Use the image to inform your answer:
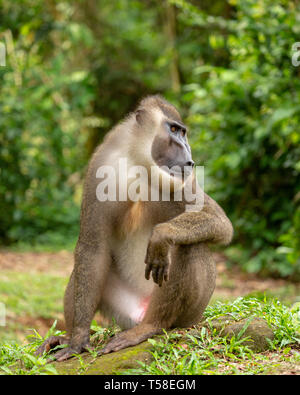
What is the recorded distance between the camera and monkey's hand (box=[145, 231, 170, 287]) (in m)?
3.25

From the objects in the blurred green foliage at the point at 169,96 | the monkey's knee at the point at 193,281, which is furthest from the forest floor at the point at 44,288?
the monkey's knee at the point at 193,281

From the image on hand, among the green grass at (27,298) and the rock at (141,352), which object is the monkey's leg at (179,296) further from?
the green grass at (27,298)

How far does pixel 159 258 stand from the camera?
3.27 meters

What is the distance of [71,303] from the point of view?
147 inches

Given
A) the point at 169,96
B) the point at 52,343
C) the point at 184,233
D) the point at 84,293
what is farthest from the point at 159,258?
the point at 169,96

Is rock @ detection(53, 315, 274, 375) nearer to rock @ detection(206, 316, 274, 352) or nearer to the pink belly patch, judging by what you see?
rock @ detection(206, 316, 274, 352)

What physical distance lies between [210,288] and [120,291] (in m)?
0.72

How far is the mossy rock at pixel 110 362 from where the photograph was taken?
312 cm

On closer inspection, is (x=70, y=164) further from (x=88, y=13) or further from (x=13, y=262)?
(x=88, y=13)

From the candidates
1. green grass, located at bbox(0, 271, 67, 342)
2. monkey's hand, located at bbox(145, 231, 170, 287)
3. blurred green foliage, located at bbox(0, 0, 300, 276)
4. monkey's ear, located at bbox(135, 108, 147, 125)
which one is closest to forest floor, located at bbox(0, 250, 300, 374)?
green grass, located at bbox(0, 271, 67, 342)

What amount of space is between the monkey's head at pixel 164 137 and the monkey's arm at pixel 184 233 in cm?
31
